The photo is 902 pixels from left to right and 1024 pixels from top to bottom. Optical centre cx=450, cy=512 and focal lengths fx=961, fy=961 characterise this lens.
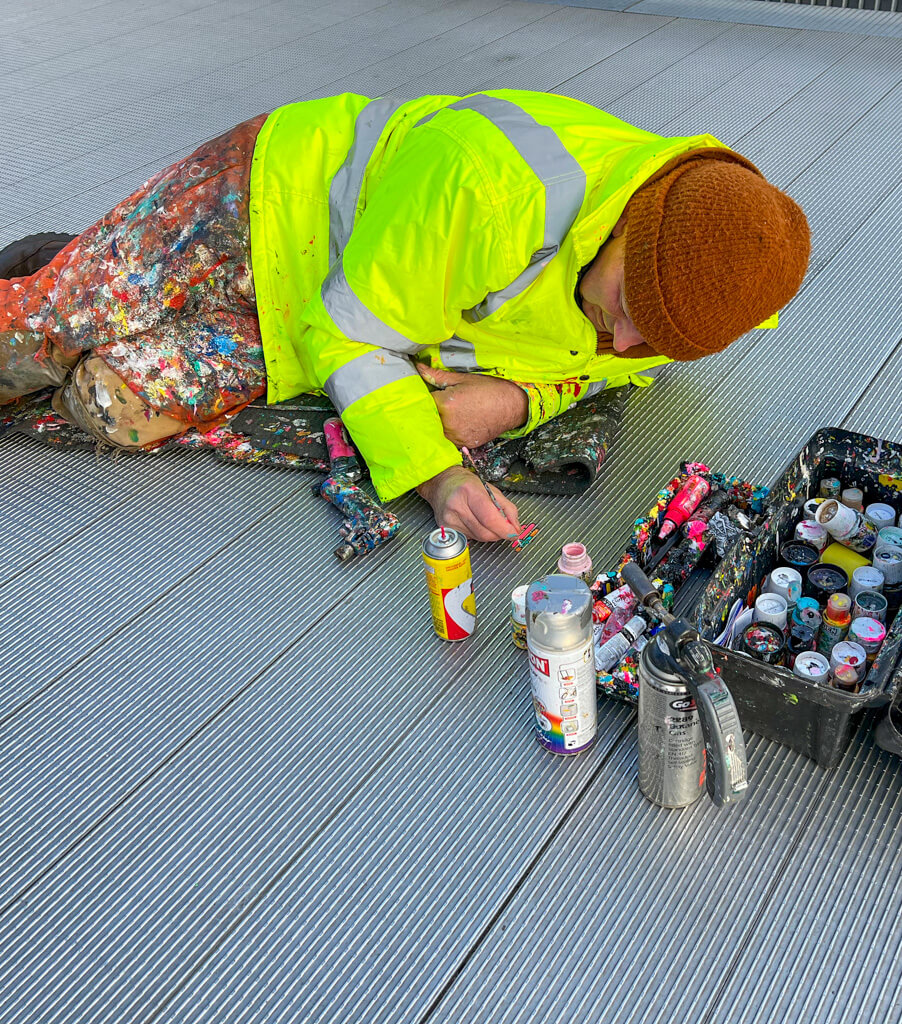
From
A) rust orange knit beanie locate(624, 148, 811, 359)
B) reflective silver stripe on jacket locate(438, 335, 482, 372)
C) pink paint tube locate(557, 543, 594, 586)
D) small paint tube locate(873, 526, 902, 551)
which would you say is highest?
rust orange knit beanie locate(624, 148, 811, 359)

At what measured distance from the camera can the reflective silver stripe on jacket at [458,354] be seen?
2.00 metres

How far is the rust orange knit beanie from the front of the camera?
1.48m

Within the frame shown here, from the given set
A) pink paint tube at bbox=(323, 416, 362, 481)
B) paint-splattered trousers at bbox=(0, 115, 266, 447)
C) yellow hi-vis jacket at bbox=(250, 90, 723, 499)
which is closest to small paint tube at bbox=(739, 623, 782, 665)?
yellow hi-vis jacket at bbox=(250, 90, 723, 499)

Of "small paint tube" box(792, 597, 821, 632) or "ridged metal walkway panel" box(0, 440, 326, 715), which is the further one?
"ridged metal walkway panel" box(0, 440, 326, 715)

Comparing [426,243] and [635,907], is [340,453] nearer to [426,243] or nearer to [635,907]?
[426,243]

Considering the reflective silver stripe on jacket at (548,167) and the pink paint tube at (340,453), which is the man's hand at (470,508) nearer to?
the pink paint tube at (340,453)

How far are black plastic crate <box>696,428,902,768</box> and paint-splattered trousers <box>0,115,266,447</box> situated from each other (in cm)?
119

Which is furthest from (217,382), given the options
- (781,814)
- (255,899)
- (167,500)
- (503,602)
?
(781,814)

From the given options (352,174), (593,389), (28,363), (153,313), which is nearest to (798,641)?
(593,389)

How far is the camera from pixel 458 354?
79.1 inches

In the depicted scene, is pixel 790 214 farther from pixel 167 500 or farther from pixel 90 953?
pixel 90 953

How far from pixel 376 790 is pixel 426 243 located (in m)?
0.96

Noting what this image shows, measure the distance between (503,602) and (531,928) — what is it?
2.12ft

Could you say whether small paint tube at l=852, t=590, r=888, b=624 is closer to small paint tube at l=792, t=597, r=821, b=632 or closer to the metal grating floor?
small paint tube at l=792, t=597, r=821, b=632
